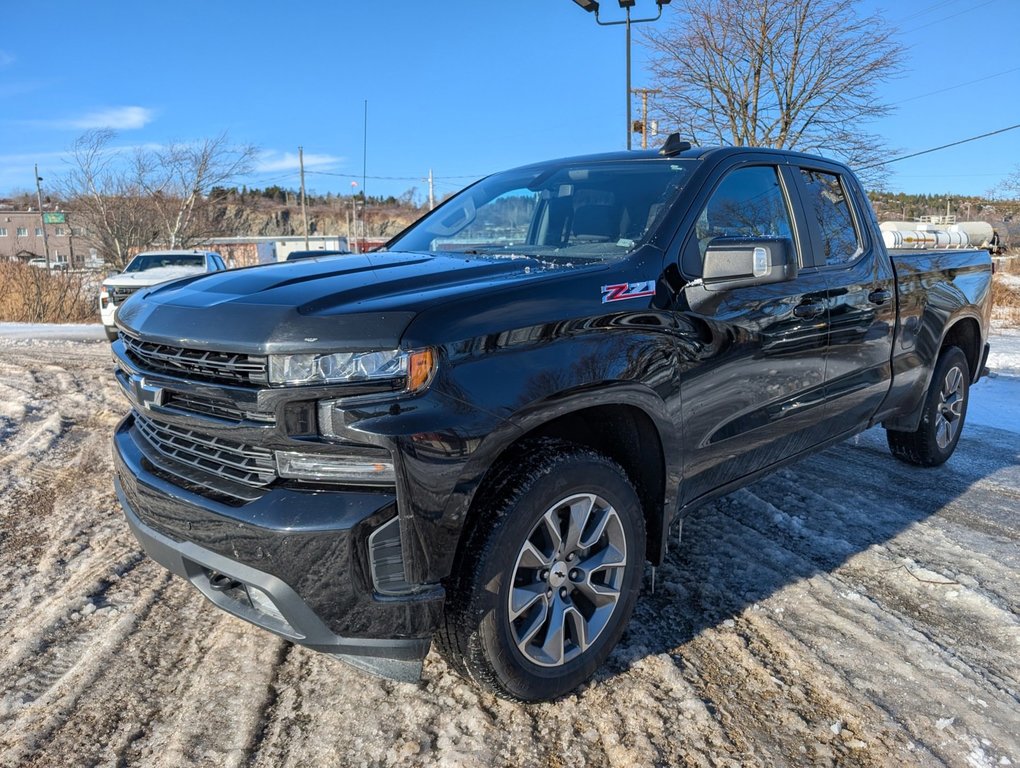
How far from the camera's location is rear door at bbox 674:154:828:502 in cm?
291

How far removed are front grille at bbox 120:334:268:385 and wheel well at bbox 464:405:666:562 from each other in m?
0.91

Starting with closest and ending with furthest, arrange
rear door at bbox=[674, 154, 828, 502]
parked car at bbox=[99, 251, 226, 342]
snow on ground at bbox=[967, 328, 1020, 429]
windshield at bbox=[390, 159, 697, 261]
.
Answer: rear door at bbox=[674, 154, 828, 502] → windshield at bbox=[390, 159, 697, 261] → snow on ground at bbox=[967, 328, 1020, 429] → parked car at bbox=[99, 251, 226, 342]

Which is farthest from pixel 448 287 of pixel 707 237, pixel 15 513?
pixel 15 513

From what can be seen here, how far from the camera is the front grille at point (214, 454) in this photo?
7.08 feet

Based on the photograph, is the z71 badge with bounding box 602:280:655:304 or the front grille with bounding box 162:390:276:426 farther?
the z71 badge with bounding box 602:280:655:304

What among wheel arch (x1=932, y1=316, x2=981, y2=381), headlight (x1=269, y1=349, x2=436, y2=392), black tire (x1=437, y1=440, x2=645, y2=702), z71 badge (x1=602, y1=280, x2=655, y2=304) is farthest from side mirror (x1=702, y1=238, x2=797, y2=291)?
wheel arch (x1=932, y1=316, x2=981, y2=381)

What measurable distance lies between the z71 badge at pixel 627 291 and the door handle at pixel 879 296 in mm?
1843

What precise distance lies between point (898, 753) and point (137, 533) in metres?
2.55

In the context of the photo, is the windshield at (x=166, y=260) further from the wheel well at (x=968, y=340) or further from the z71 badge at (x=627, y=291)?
the z71 badge at (x=627, y=291)

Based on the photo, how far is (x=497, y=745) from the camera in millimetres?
2340

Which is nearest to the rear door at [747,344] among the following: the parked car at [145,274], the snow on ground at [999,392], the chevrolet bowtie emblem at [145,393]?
the chevrolet bowtie emblem at [145,393]

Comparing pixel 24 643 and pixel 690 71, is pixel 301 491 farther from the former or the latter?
pixel 690 71

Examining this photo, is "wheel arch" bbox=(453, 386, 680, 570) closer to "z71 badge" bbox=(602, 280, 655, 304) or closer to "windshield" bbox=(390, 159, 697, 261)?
"z71 badge" bbox=(602, 280, 655, 304)

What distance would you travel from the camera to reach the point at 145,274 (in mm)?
12469
